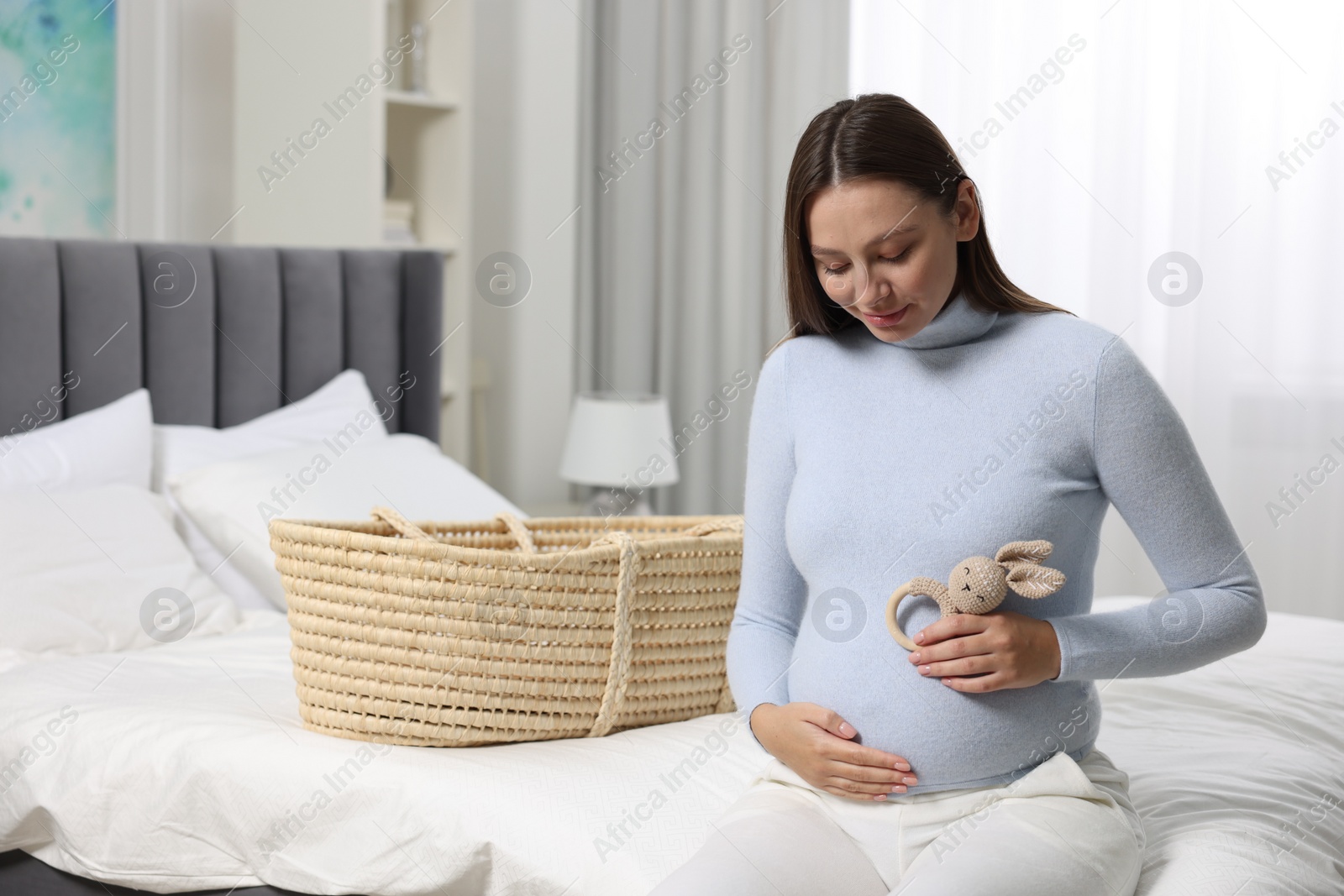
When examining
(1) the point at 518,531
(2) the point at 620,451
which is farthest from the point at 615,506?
(1) the point at 518,531

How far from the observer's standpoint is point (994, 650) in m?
1.03

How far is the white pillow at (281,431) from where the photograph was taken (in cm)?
226

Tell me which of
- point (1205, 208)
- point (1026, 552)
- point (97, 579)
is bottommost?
point (97, 579)

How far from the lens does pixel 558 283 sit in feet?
11.5

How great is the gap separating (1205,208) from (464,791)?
214cm

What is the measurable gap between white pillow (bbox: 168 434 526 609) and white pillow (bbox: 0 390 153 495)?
93 millimetres

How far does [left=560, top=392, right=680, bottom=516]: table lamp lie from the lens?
306cm

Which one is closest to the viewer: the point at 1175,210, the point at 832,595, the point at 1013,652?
the point at 1013,652

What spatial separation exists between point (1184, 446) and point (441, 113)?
2.48 m

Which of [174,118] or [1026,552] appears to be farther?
[174,118]

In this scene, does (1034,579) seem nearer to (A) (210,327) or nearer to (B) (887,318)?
(B) (887,318)

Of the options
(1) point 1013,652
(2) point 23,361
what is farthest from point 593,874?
(2) point 23,361

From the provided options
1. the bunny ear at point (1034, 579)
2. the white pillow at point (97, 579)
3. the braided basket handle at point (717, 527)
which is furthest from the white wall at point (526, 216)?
the bunny ear at point (1034, 579)

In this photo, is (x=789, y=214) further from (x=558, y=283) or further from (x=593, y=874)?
(x=558, y=283)
